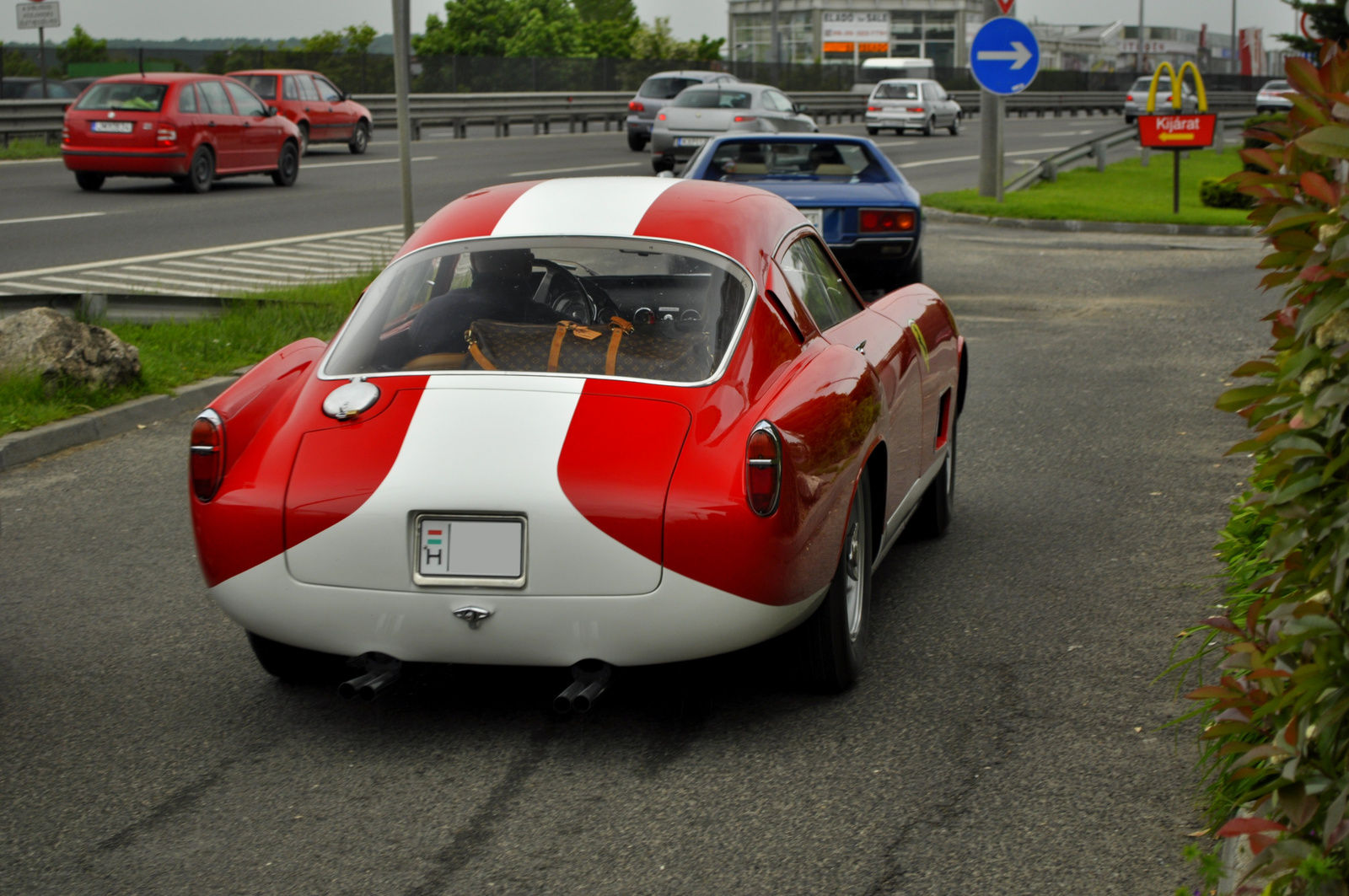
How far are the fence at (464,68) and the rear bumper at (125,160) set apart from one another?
1519 centimetres

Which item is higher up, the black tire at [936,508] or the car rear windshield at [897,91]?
the car rear windshield at [897,91]

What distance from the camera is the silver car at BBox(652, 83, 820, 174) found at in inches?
1041

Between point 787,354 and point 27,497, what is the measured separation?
4031mm

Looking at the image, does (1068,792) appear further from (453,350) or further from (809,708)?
(453,350)

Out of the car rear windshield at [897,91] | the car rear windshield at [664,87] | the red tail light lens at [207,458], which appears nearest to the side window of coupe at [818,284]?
the red tail light lens at [207,458]

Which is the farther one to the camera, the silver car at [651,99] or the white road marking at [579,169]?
the silver car at [651,99]

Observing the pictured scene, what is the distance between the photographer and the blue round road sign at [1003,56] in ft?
63.1

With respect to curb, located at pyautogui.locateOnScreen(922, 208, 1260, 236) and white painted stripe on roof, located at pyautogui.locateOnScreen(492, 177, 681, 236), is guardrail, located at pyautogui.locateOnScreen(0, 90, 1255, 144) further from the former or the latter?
white painted stripe on roof, located at pyautogui.locateOnScreen(492, 177, 681, 236)

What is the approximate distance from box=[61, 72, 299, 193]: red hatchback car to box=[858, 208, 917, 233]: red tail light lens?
42.4ft

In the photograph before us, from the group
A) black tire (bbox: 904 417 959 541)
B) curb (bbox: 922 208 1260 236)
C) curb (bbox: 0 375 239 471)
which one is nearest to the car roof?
black tire (bbox: 904 417 959 541)

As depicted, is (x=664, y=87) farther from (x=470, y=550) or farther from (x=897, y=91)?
(x=470, y=550)

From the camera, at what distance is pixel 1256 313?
40.0 feet

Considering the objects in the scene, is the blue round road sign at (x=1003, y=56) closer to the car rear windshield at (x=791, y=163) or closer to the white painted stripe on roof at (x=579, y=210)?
the car rear windshield at (x=791, y=163)

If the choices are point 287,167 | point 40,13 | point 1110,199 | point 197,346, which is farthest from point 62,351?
point 40,13
